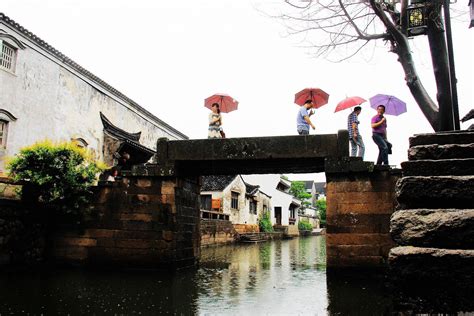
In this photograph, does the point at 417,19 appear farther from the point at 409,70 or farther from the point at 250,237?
the point at 250,237

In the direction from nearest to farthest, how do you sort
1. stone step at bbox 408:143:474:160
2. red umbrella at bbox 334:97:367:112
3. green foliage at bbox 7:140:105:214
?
1. stone step at bbox 408:143:474:160
2. green foliage at bbox 7:140:105:214
3. red umbrella at bbox 334:97:367:112

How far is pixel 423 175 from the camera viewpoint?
380 cm

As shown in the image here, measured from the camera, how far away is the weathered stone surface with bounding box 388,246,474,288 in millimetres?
2822

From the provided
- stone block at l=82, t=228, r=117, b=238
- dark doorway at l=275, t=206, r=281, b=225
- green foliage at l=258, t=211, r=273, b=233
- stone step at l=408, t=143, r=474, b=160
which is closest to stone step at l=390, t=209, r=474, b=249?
stone step at l=408, t=143, r=474, b=160

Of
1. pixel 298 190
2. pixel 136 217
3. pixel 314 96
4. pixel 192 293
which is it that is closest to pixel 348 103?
pixel 314 96

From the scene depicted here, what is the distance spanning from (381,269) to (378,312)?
328cm

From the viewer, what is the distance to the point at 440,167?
3748 mm

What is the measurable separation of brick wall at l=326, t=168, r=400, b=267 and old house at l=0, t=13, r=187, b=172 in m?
10.4

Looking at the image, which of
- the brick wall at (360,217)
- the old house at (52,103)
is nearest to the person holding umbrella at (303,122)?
the brick wall at (360,217)

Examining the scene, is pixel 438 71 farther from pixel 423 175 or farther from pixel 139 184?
pixel 139 184

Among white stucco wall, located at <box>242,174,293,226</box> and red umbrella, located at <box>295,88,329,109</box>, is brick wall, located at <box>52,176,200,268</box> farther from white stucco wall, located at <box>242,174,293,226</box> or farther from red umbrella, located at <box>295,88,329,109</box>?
white stucco wall, located at <box>242,174,293,226</box>

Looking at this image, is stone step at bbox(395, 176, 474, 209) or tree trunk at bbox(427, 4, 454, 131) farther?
tree trunk at bbox(427, 4, 454, 131)

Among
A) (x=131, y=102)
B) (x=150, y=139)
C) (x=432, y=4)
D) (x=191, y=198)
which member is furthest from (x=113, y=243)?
(x=150, y=139)

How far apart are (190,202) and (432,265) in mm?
8461
